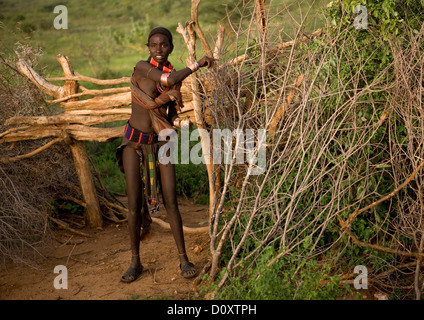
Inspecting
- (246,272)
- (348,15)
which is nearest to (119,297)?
(246,272)

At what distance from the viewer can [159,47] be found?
386cm

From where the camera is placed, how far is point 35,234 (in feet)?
16.3

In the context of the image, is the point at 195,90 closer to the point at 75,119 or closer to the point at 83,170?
the point at 75,119

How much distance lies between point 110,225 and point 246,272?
2.46 meters

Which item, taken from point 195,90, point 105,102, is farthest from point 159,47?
point 105,102

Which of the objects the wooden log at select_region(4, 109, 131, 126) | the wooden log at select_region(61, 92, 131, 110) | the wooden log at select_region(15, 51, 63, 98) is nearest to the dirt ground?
the wooden log at select_region(4, 109, 131, 126)

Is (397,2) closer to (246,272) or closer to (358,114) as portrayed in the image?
(358,114)

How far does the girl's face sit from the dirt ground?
5.65 ft

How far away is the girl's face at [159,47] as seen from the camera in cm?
385

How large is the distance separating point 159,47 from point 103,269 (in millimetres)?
2084

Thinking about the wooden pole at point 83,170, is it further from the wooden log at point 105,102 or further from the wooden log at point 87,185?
the wooden log at point 105,102

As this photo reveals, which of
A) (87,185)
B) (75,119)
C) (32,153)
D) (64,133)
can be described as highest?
(75,119)

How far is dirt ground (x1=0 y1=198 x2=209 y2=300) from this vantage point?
411cm

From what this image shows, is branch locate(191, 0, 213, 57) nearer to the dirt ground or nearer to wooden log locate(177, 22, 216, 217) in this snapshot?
wooden log locate(177, 22, 216, 217)
